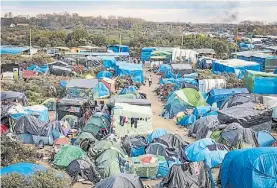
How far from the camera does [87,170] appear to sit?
41.2 ft

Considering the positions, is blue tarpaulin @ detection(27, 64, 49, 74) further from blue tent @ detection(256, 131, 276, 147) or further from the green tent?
blue tent @ detection(256, 131, 276, 147)

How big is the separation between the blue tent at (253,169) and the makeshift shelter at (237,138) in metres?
3.39

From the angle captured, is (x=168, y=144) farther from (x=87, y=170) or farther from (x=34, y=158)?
(x=34, y=158)

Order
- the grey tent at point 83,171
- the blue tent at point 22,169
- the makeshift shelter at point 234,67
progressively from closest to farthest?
the blue tent at point 22,169
the grey tent at point 83,171
the makeshift shelter at point 234,67

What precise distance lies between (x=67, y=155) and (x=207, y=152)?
444 cm

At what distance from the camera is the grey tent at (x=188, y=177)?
11.2 metres

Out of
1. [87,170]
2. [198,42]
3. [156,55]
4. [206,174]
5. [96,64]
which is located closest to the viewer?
[206,174]

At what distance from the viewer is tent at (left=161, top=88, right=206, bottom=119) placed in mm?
21812

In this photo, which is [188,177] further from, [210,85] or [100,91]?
[210,85]

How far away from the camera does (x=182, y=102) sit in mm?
21969

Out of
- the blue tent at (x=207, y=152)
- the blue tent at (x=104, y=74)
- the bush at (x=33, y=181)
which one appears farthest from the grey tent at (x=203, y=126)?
the blue tent at (x=104, y=74)

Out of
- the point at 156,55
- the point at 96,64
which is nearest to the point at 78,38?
the point at 156,55

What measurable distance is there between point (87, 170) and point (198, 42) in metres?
47.1

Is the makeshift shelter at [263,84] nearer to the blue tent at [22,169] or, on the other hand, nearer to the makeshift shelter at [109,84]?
the makeshift shelter at [109,84]
